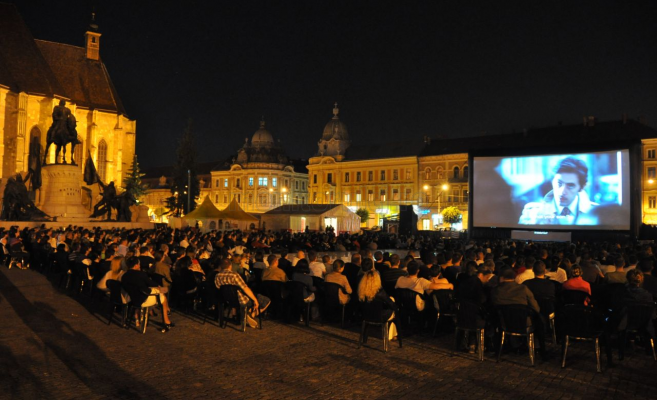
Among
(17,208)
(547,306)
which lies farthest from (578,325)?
(17,208)

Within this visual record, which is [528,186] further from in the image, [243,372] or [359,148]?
[359,148]

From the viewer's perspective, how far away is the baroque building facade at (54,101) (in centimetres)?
4062

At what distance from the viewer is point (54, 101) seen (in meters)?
43.8

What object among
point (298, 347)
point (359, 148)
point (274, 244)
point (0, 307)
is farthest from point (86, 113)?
point (298, 347)

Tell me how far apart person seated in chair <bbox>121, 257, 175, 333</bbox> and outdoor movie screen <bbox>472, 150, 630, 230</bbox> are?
62.3 feet

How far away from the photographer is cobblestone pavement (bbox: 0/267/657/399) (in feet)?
18.2

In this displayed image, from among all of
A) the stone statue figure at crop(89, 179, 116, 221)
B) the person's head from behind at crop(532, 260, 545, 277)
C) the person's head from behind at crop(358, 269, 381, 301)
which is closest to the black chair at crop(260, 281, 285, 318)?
the person's head from behind at crop(358, 269, 381, 301)

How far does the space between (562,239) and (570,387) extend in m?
19.3

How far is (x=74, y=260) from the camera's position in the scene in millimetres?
11508

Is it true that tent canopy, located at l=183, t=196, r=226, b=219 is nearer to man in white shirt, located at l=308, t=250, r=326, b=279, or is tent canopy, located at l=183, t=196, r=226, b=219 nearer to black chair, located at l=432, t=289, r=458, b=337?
man in white shirt, located at l=308, t=250, r=326, b=279

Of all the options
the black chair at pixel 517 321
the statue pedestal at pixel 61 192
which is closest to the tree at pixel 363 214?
the statue pedestal at pixel 61 192

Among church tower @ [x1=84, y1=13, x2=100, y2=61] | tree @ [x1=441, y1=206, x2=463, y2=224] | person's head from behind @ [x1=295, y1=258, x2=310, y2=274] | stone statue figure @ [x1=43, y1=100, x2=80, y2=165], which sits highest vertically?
church tower @ [x1=84, y1=13, x2=100, y2=61]

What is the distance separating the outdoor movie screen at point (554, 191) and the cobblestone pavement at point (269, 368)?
16.2 m

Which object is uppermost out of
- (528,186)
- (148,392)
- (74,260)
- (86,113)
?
(86,113)
